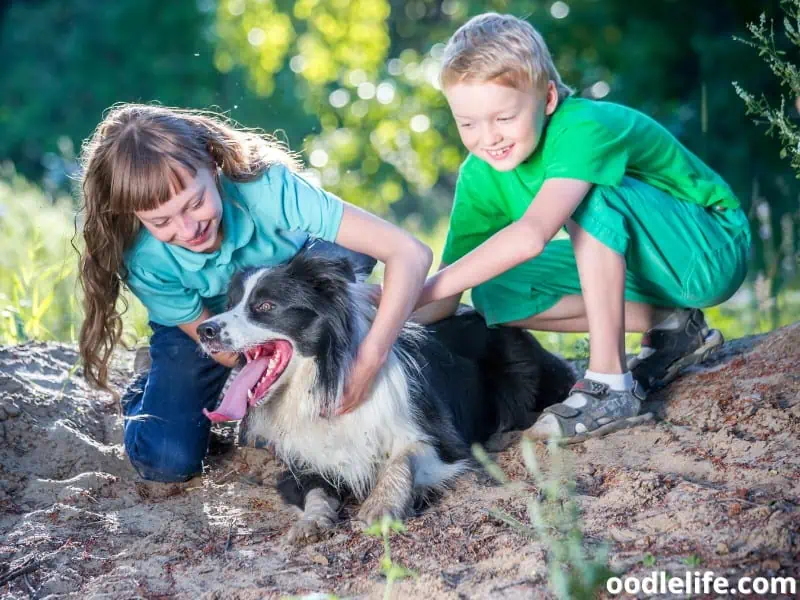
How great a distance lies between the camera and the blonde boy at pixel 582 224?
3.43 metres

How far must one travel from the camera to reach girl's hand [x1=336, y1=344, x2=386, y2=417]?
11.0ft

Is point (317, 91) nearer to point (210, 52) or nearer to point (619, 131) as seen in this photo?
point (210, 52)

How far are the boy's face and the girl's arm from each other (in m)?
0.48

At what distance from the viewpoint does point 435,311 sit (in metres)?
4.05

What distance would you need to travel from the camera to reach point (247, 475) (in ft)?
13.0

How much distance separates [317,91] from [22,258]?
4.55 meters

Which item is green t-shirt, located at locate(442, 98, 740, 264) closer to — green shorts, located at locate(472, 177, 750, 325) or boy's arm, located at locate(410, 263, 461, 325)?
green shorts, located at locate(472, 177, 750, 325)

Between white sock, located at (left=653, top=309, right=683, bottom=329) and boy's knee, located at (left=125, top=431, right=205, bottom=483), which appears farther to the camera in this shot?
white sock, located at (left=653, top=309, right=683, bottom=329)

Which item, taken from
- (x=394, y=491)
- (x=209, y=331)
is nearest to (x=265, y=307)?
(x=209, y=331)

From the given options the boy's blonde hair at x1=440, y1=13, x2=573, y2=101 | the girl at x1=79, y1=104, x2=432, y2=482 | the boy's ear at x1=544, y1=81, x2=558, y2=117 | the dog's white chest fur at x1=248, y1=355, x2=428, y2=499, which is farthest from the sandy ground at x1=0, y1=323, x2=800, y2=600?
the boy's blonde hair at x1=440, y1=13, x2=573, y2=101

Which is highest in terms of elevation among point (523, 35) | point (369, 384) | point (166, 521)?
point (523, 35)

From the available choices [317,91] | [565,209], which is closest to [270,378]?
[565,209]

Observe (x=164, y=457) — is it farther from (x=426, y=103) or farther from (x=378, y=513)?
(x=426, y=103)

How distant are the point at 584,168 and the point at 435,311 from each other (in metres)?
0.95
